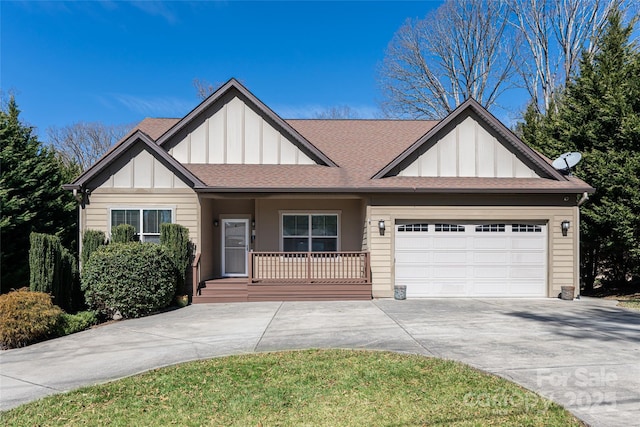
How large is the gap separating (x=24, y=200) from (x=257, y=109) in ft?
26.0

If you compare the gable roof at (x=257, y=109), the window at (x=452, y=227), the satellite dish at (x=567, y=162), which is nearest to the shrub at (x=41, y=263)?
the gable roof at (x=257, y=109)

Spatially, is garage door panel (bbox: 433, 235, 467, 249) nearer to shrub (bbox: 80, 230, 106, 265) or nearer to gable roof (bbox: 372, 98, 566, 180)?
gable roof (bbox: 372, 98, 566, 180)

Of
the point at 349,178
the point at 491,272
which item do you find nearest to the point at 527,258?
the point at 491,272

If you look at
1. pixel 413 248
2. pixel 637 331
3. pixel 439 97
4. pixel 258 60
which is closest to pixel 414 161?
pixel 413 248

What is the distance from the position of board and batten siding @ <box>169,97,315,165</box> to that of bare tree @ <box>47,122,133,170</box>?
27627 millimetres

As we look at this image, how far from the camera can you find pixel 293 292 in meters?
11.3

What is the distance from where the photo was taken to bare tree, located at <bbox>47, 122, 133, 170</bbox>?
3588 centimetres

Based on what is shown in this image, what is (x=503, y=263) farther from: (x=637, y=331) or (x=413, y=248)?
(x=637, y=331)

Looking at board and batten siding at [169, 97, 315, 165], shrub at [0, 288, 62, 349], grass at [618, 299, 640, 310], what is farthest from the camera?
board and batten siding at [169, 97, 315, 165]

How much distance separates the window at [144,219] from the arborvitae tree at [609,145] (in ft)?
45.7

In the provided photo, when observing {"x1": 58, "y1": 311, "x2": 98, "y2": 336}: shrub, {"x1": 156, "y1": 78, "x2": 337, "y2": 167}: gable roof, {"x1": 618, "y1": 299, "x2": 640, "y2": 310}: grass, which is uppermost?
{"x1": 156, "y1": 78, "x2": 337, "y2": 167}: gable roof

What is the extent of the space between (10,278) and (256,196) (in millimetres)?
7786

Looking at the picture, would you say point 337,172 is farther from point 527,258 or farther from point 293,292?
point 527,258

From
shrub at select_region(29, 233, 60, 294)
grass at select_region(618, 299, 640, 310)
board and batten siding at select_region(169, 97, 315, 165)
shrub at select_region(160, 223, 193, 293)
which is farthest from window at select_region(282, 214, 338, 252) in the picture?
grass at select_region(618, 299, 640, 310)
